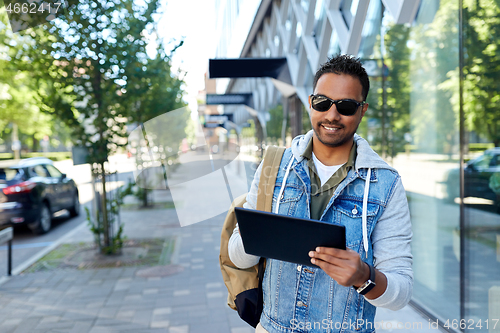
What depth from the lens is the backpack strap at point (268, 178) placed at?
1.82 m

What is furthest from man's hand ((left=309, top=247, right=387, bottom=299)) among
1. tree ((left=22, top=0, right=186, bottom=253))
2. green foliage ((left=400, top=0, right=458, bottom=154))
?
tree ((left=22, top=0, right=186, bottom=253))

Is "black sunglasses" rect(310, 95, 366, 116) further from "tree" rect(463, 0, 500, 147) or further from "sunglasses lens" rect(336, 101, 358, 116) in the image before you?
"tree" rect(463, 0, 500, 147)

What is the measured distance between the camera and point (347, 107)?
1729 mm

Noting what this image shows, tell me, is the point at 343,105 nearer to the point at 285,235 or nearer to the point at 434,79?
the point at 285,235

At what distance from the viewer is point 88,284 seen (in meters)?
6.00

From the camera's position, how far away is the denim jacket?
1614mm

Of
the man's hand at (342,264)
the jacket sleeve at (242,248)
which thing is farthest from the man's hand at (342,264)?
the jacket sleeve at (242,248)

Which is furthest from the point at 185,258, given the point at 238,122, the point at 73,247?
the point at 238,122

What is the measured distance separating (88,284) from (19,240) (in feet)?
14.2

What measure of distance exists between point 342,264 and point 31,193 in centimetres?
937

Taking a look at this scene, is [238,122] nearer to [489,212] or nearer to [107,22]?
[107,22]

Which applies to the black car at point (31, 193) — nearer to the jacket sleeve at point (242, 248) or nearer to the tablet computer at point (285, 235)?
the jacket sleeve at point (242, 248)

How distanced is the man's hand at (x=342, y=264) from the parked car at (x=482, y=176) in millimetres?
2501

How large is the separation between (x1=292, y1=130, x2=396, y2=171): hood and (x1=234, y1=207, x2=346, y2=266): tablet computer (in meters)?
0.41
